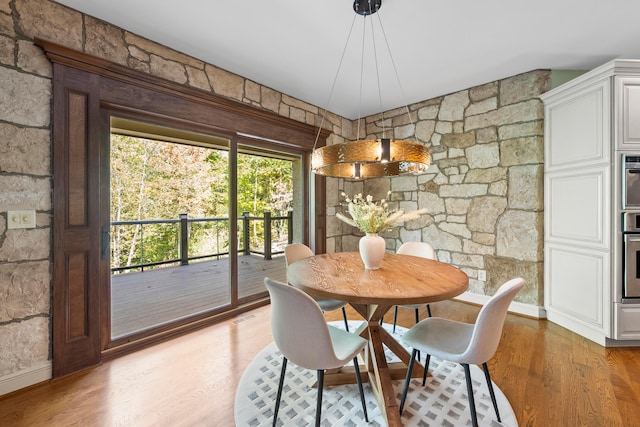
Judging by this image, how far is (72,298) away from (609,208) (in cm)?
429

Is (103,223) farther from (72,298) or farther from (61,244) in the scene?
(72,298)

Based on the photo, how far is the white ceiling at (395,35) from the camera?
192 cm

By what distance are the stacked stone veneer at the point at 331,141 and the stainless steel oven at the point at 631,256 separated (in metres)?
0.65

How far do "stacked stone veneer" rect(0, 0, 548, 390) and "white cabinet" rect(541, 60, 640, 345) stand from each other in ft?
0.49

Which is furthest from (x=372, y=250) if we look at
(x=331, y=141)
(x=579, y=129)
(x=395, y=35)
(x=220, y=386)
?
(x=331, y=141)

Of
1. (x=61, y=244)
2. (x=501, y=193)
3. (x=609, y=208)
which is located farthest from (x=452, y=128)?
(x=61, y=244)

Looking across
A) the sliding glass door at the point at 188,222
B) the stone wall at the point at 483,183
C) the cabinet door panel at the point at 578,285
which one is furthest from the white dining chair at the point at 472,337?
the sliding glass door at the point at 188,222

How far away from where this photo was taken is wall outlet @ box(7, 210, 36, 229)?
170 centimetres

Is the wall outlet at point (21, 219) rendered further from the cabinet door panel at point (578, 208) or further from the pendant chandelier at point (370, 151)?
the cabinet door panel at point (578, 208)

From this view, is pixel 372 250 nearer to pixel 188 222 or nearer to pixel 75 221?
pixel 75 221

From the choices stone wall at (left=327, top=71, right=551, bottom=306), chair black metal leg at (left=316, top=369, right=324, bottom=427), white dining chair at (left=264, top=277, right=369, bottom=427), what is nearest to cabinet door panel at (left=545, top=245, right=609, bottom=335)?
stone wall at (left=327, top=71, right=551, bottom=306)

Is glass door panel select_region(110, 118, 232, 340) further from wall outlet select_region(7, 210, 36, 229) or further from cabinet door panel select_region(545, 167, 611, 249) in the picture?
cabinet door panel select_region(545, 167, 611, 249)

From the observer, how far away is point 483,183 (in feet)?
10.6

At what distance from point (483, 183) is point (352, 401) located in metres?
2.81
